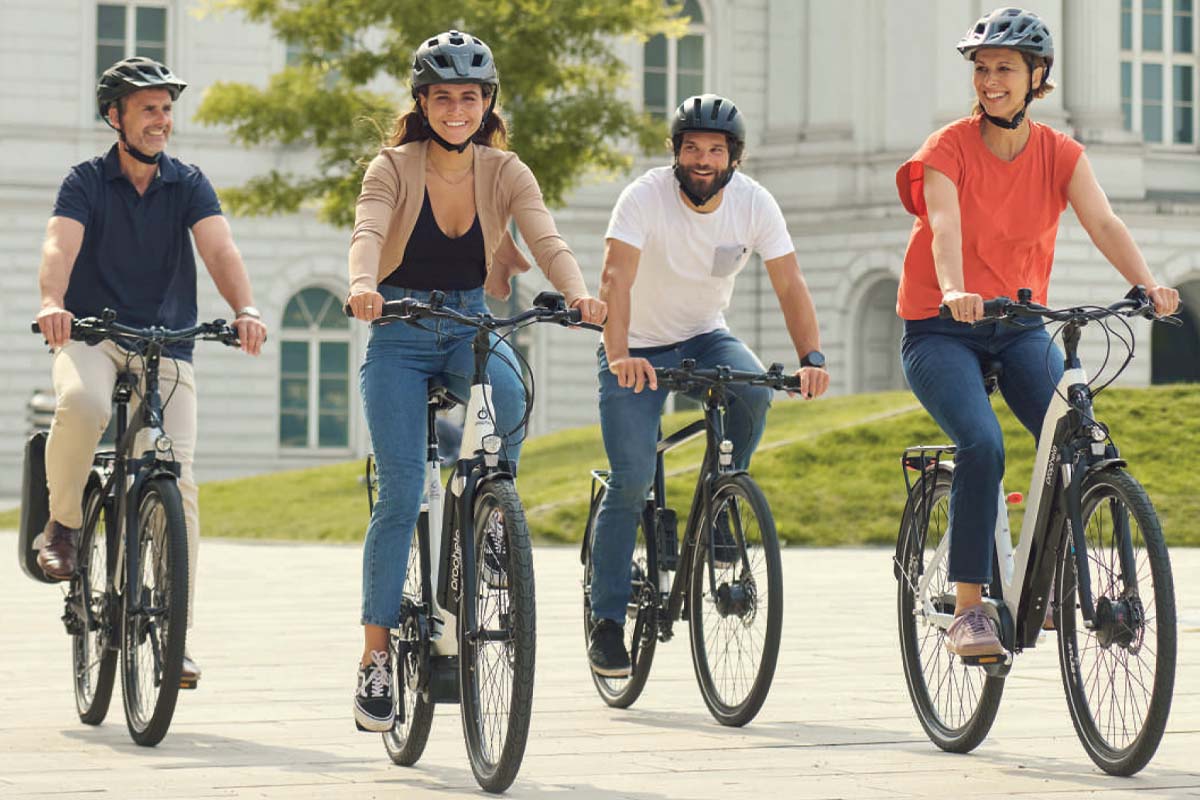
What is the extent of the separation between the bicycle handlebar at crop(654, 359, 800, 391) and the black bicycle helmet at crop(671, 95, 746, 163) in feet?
2.15

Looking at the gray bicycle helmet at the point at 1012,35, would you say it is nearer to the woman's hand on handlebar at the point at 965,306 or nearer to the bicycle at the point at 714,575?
the woman's hand on handlebar at the point at 965,306

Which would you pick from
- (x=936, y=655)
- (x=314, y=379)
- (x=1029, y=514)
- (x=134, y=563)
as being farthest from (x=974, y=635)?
(x=314, y=379)

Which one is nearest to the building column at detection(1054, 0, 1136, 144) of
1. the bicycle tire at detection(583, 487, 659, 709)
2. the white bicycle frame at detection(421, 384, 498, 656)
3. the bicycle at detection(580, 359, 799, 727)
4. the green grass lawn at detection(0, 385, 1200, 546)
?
the green grass lawn at detection(0, 385, 1200, 546)

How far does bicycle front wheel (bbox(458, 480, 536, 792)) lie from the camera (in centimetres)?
536

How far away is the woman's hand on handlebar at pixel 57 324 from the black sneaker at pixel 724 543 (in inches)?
76.9

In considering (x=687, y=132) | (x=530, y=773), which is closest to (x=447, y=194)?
(x=687, y=132)

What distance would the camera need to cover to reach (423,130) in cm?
620

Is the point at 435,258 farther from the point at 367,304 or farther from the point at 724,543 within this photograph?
the point at 724,543

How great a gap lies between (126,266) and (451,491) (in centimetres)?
168

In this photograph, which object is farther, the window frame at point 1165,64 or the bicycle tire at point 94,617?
the window frame at point 1165,64

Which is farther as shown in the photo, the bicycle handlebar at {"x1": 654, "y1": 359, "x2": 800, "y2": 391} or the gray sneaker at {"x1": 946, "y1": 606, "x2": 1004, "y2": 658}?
the bicycle handlebar at {"x1": 654, "y1": 359, "x2": 800, "y2": 391}

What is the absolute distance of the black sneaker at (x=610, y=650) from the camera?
283 inches

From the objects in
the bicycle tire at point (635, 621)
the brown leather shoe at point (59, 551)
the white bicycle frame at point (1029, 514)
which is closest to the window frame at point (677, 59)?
the bicycle tire at point (635, 621)

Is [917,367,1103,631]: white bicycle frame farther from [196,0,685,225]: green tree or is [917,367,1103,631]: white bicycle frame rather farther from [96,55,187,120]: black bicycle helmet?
[196,0,685,225]: green tree
